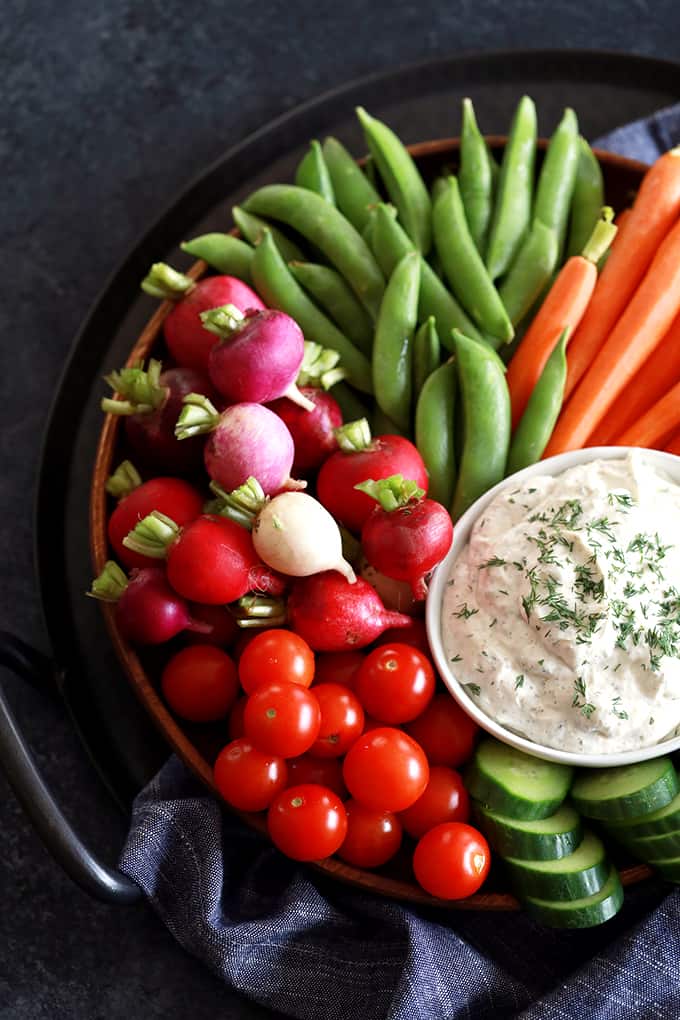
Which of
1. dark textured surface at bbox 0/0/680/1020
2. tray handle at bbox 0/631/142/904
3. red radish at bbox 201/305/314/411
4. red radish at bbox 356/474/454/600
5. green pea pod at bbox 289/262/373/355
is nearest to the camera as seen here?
tray handle at bbox 0/631/142/904

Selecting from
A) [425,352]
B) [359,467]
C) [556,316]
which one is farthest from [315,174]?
[359,467]

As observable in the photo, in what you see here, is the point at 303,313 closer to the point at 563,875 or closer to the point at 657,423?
the point at 657,423

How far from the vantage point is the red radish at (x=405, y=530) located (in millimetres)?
1995

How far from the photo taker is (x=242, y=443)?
209 centimetres

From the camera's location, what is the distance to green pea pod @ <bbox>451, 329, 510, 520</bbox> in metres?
2.20

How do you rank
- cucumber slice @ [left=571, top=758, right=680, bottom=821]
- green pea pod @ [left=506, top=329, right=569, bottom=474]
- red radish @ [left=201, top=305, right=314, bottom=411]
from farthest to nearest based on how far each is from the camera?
green pea pod @ [left=506, top=329, right=569, bottom=474] < red radish @ [left=201, top=305, right=314, bottom=411] < cucumber slice @ [left=571, top=758, right=680, bottom=821]

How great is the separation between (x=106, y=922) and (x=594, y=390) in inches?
61.9

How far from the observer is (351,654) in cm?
219

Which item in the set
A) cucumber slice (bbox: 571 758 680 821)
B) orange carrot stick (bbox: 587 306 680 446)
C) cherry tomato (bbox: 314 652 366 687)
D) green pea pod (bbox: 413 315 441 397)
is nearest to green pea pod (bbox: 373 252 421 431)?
green pea pod (bbox: 413 315 441 397)

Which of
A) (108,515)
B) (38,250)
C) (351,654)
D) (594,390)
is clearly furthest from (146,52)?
(351,654)

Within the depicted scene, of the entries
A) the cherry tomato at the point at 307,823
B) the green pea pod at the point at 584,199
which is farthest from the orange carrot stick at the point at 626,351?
the cherry tomato at the point at 307,823

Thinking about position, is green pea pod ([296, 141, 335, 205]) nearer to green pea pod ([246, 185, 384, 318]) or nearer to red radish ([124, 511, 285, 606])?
green pea pod ([246, 185, 384, 318])

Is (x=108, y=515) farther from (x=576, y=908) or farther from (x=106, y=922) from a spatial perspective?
(x=576, y=908)

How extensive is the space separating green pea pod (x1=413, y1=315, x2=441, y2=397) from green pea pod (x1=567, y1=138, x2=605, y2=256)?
47cm
